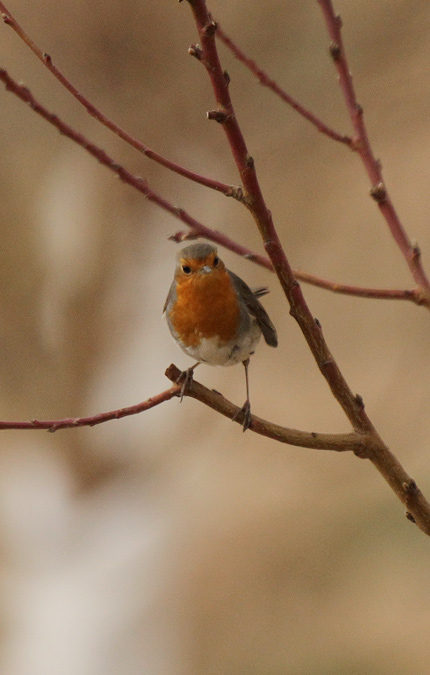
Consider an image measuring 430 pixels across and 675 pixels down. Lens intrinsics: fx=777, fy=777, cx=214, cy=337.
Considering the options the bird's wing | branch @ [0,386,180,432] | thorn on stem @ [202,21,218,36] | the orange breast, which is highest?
the bird's wing

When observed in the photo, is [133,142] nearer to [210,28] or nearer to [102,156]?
[102,156]

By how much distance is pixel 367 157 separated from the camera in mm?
871

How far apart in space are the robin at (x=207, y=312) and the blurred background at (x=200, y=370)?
142 cm

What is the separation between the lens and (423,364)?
3.13 meters

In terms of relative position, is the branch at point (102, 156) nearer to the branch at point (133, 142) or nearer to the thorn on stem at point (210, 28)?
the branch at point (133, 142)

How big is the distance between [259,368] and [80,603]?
1358mm

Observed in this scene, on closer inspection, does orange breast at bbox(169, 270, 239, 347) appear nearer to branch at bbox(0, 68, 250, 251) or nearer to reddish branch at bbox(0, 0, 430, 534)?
reddish branch at bbox(0, 0, 430, 534)

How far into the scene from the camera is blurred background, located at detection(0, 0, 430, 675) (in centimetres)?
296

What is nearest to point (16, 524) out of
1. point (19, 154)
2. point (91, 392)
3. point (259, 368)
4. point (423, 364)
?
point (91, 392)

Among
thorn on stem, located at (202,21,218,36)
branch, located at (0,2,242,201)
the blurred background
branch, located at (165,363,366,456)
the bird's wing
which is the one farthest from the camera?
the blurred background

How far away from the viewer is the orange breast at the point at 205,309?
1506mm

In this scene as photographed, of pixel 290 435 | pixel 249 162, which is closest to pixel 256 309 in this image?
pixel 290 435

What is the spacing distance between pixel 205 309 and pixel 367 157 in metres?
0.68

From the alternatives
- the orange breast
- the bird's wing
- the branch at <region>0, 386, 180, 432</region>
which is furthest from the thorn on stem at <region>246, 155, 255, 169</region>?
the bird's wing
